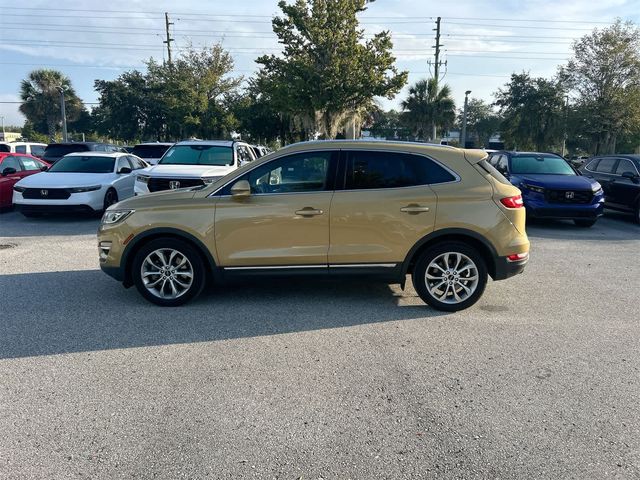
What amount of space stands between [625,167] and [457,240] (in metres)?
10.1

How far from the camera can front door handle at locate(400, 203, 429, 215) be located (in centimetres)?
504

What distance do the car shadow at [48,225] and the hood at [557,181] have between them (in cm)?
963

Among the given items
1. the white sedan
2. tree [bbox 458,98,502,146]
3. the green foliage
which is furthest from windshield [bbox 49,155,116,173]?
tree [bbox 458,98,502,146]

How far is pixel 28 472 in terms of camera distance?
2.62m

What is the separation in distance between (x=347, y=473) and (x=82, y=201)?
32.3 feet

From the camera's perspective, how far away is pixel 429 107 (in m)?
38.4

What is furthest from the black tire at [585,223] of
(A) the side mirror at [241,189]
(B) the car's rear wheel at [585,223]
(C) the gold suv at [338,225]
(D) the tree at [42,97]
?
(D) the tree at [42,97]

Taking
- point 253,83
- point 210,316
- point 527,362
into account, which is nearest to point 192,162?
point 210,316

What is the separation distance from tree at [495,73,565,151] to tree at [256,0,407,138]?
19068 millimetres

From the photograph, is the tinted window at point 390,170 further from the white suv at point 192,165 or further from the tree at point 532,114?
the tree at point 532,114

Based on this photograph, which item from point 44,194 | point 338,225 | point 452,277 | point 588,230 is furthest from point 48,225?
point 588,230

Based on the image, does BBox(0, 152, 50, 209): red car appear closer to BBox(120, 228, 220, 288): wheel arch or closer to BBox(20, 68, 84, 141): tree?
BBox(120, 228, 220, 288): wheel arch

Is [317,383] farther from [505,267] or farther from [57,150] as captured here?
[57,150]

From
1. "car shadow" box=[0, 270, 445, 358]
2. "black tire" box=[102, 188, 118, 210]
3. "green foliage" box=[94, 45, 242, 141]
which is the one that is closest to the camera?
"car shadow" box=[0, 270, 445, 358]
